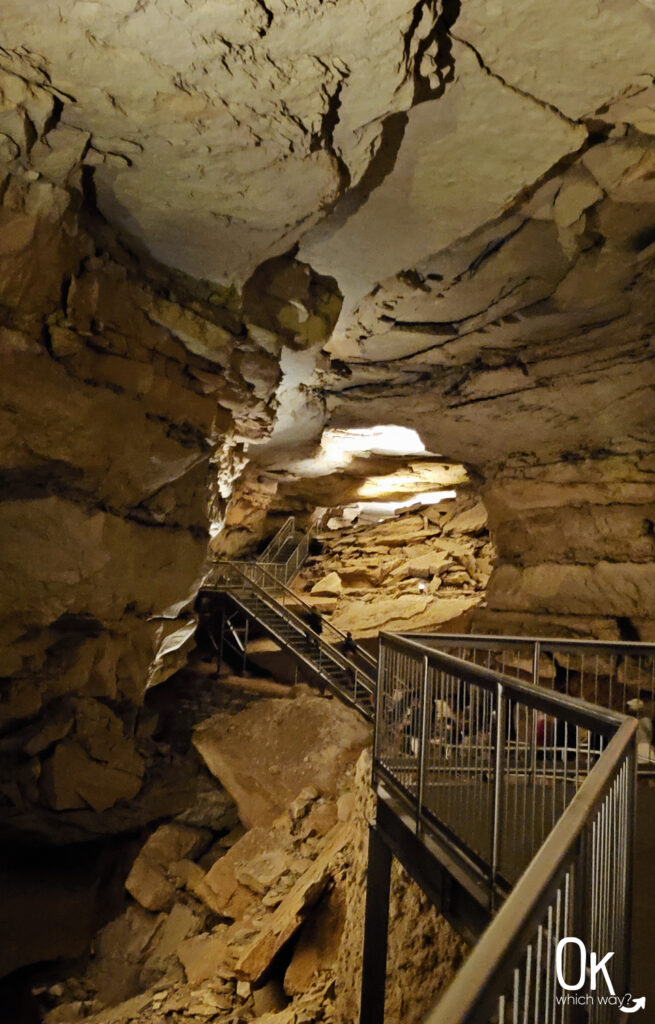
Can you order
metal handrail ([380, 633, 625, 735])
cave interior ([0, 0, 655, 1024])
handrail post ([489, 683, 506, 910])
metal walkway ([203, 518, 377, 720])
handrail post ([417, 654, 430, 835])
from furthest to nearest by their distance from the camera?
metal walkway ([203, 518, 377, 720])
cave interior ([0, 0, 655, 1024])
handrail post ([417, 654, 430, 835])
handrail post ([489, 683, 506, 910])
metal handrail ([380, 633, 625, 735])

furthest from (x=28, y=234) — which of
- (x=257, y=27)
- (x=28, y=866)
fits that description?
(x=28, y=866)

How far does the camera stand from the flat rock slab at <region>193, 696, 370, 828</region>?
35.7 ft

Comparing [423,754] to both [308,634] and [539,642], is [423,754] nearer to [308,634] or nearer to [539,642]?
[539,642]

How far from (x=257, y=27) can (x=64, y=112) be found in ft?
6.78

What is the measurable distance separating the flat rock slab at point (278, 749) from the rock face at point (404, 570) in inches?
242

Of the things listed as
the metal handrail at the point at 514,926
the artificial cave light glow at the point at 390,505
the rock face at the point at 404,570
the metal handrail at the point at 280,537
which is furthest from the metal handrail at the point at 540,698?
the metal handrail at the point at 280,537

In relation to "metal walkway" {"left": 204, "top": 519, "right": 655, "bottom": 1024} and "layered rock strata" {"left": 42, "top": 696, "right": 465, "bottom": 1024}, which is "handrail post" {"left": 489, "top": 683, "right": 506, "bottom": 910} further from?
"layered rock strata" {"left": 42, "top": 696, "right": 465, "bottom": 1024}

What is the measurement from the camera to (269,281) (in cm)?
877

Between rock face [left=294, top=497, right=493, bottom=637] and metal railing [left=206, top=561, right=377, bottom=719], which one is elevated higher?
rock face [left=294, top=497, right=493, bottom=637]

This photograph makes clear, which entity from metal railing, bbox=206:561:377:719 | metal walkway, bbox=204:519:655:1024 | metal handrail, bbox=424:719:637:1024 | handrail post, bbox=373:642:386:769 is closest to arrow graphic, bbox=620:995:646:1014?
metal walkway, bbox=204:519:655:1024

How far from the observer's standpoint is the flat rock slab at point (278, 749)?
35.7ft

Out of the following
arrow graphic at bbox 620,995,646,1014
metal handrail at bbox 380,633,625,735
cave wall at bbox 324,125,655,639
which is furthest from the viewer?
cave wall at bbox 324,125,655,639

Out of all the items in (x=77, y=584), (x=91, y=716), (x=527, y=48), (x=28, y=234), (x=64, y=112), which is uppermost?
(x=527, y=48)

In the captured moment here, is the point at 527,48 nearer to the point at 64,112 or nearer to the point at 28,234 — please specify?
the point at 64,112
